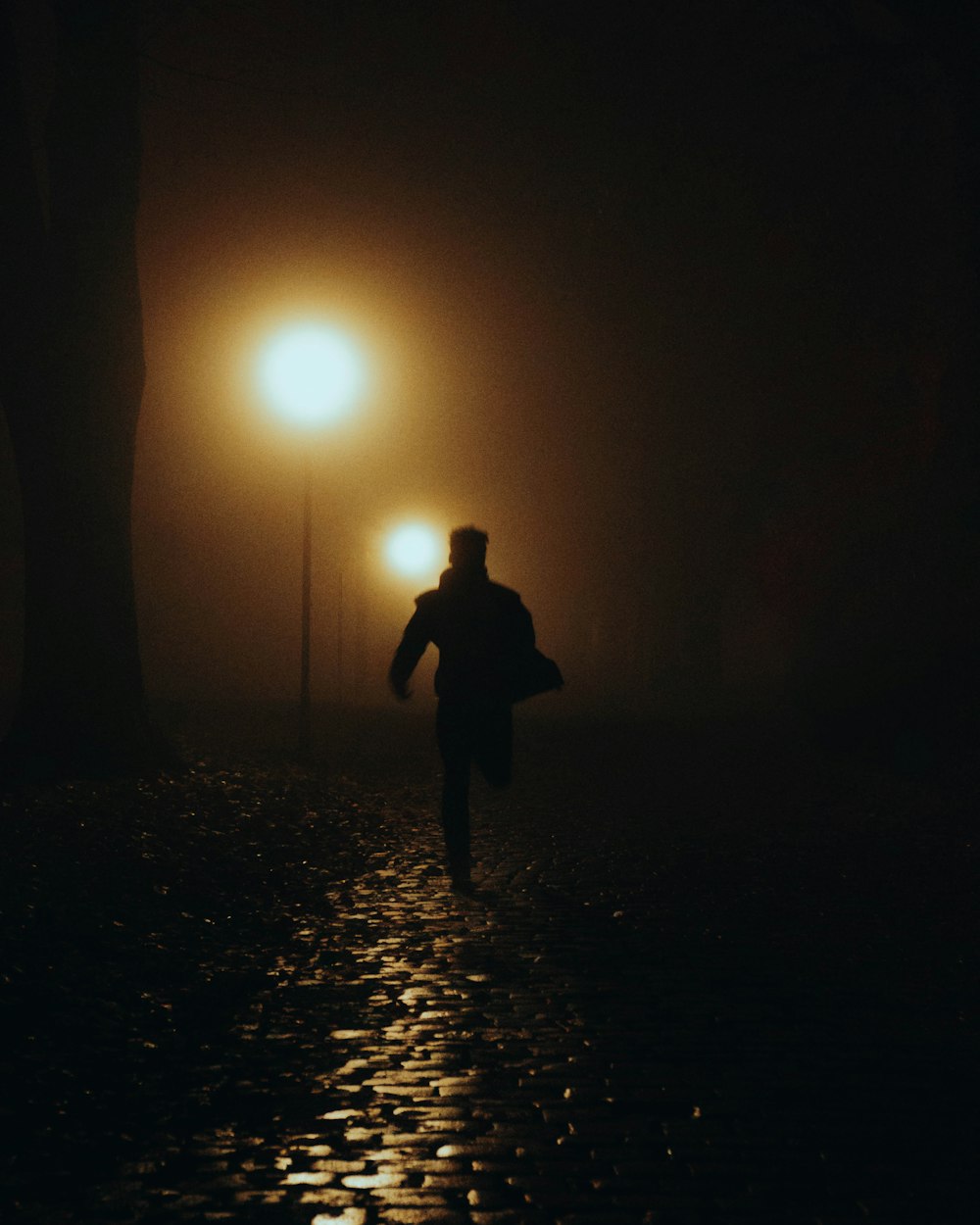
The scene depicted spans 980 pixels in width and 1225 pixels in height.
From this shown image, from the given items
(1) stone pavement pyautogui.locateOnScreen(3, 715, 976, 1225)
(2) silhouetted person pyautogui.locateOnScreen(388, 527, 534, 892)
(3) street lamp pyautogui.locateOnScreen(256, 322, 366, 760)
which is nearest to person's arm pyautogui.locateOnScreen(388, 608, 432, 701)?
(2) silhouetted person pyautogui.locateOnScreen(388, 527, 534, 892)

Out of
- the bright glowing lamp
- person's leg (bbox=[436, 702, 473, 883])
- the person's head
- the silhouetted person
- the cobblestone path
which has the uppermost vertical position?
the bright glowing lamp

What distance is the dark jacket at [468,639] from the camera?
32.2 ft

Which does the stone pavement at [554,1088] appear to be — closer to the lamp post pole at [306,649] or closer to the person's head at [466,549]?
the person's head at [466,549]

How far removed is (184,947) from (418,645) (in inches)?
107

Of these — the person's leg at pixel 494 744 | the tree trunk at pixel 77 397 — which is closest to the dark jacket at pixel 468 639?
the person's leg at pixel 494 744

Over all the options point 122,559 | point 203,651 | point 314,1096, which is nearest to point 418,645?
point 314,1096

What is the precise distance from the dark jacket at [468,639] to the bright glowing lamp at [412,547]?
34895 mm

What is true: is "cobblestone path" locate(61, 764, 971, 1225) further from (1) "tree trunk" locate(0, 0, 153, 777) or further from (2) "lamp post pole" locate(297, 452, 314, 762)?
(2) "lamp post pole" locate(297, 452, 314, 762)

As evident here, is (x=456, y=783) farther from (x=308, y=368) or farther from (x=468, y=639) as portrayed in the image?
(x=308, y=368)

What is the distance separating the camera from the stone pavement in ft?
14.0

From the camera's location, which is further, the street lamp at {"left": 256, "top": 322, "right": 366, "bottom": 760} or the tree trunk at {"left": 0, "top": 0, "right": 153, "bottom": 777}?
the street lamp at {"left": 256, "top": 322, "right": 366, "bottom": 760}

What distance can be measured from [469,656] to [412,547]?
36544 millimetres

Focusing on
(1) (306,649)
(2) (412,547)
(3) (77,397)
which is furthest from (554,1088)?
(2) (412,547)

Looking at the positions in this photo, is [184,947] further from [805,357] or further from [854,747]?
[805,357]
